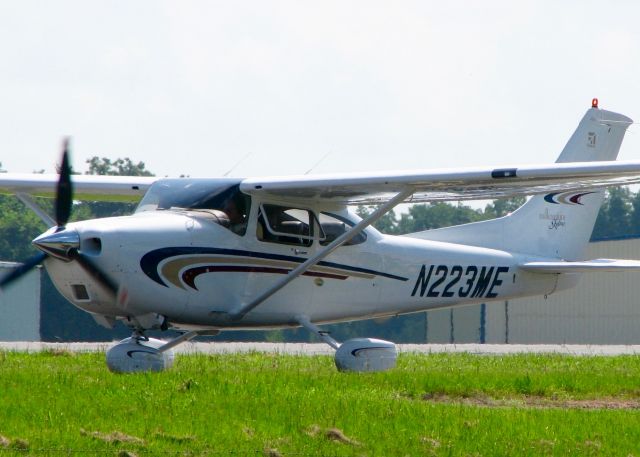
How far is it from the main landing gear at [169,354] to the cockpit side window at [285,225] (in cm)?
119

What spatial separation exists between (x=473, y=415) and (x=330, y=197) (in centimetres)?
582

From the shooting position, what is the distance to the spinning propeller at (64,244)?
13.8m

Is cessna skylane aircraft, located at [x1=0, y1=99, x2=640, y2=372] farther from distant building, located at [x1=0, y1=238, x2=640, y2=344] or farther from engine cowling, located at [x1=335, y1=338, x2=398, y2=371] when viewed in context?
distant building, located at [x1=0, y1=238, x2=640, y2=344]

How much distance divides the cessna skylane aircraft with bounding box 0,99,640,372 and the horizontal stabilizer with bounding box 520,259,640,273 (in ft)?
1.17

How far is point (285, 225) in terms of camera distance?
15891 mm

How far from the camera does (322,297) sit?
651 inches

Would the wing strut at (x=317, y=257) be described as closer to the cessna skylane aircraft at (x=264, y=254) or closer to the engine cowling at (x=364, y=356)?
the cessna skylane aircraft at (x=264, y=254)

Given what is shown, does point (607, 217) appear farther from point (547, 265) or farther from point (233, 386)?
point (233, 386)

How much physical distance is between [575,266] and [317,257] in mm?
5278

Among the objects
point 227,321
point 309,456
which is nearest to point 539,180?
point 227,321

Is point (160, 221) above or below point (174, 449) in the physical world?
above

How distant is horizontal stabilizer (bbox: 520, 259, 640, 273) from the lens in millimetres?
19016

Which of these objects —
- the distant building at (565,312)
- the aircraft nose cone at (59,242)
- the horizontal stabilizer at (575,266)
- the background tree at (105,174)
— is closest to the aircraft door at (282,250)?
the aircraft nose cone at (59,242)

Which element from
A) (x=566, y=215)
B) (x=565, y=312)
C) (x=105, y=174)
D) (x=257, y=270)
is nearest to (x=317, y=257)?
(x=257, y=270)
